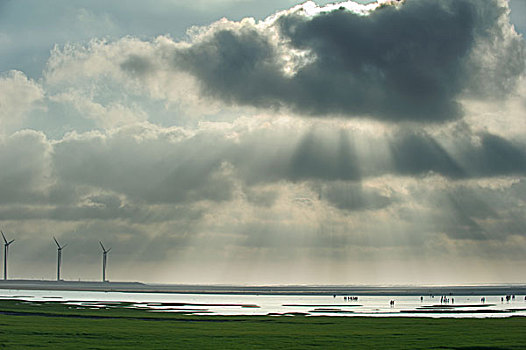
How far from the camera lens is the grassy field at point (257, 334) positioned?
54.4 metres

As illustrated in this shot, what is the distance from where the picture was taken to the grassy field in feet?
179

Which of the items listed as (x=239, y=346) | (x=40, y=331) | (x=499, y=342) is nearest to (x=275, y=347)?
(x=239, y=346)

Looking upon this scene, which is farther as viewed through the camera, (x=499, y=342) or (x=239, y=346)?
(x=499, y=342)

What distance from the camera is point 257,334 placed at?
64.1m

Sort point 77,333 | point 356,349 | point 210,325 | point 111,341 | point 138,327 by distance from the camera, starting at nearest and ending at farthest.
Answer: point 356,349, point 111,341, point 77,333, point 138,327, point 210,325

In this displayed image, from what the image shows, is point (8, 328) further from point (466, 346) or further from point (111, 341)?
point (466, 346)

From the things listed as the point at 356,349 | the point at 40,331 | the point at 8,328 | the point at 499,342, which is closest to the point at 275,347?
the point at 356,349

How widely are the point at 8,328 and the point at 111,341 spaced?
46.8ft

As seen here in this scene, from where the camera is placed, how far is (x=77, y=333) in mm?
62281

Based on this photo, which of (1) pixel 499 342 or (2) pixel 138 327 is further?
(2) pixel 138 327

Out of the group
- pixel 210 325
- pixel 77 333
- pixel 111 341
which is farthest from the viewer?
pixel 210 325

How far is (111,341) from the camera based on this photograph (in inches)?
2213

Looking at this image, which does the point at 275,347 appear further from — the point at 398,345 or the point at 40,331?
the point at 40,331

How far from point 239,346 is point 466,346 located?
1746 cm
